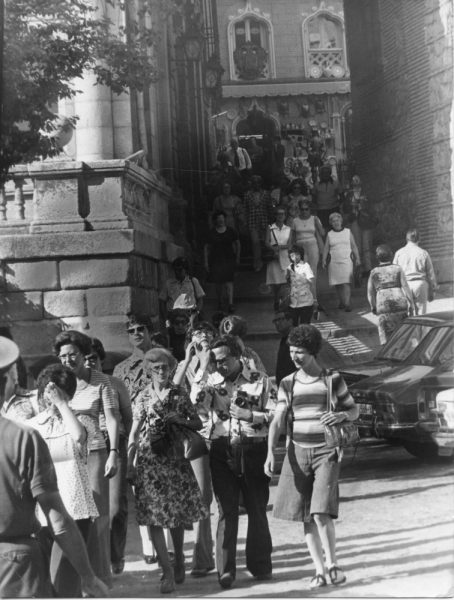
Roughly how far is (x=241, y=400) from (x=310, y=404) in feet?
2.27

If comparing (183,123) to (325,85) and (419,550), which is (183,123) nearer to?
(325,85)

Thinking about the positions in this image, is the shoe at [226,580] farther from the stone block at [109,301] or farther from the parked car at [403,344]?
the stone block at [109,301]

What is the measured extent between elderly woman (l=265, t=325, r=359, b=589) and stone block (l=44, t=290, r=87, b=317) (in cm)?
789

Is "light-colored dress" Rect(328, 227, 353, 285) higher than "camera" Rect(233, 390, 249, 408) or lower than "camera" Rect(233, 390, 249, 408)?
higher

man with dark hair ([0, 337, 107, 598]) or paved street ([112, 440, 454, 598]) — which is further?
paved street ([112, 440, 454, 598])

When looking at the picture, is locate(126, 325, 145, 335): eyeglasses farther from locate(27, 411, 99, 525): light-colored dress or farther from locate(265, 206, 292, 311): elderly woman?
locate(265, 206, 292, 311): elderly woman

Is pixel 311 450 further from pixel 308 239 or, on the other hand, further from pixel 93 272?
pixel 308 239

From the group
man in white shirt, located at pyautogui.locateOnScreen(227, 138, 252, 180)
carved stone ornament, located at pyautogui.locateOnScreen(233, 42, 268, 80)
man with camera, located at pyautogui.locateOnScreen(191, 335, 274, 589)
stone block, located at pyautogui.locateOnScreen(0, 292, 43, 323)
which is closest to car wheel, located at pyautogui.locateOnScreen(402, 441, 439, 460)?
man with camera, located at pyautogui.locateOnScreen(191, 335, 274, 589)

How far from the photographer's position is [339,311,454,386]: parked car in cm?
1306

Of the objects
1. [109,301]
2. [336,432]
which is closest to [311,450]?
[336,432]

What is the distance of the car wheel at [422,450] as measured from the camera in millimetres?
12914

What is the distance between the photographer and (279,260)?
1911 cm

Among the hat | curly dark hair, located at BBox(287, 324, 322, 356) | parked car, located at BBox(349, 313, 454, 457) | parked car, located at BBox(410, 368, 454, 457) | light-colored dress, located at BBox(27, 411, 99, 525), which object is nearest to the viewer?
the hat

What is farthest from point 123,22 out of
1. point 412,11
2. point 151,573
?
point 151,573
